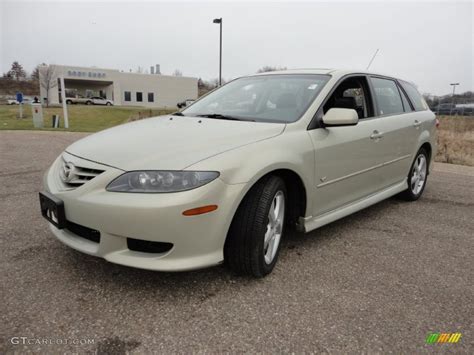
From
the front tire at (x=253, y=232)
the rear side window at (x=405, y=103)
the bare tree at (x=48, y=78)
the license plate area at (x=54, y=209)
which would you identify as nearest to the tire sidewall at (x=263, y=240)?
the front tire at (x=253, y=232)

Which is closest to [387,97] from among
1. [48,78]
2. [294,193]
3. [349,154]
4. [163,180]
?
[349,154]

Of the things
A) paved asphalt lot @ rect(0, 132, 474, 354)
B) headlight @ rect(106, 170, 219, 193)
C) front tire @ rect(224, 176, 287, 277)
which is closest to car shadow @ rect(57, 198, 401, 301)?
paved asphalt lot @ rect(0, 132, 474, 354)

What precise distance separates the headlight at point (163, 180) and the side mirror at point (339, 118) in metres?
1.19

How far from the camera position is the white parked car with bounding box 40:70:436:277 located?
226 centimetres

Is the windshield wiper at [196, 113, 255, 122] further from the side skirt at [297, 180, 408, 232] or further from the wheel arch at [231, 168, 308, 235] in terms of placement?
the side skirt at [297, 180, 408, 232]

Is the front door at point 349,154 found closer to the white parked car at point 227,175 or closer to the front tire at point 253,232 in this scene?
the white parked car at point 227,175

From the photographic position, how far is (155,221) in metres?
2.19

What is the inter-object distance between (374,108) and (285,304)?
2.41m

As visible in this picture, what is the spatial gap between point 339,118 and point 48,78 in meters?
54.7

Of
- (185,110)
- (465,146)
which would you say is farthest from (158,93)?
(185,110)

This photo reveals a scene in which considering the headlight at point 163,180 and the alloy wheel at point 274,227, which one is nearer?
the headlight at point 163,180

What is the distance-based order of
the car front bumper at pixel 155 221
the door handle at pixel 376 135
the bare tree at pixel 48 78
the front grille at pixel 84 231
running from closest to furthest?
the car front bumper at pixel 155 221
the front grille at pixel 84 231
the door handle at pixel 376 135
the bare tree at pixel 48 78

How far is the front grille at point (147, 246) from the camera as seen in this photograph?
7.64 ft

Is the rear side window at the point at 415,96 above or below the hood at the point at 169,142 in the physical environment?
above
